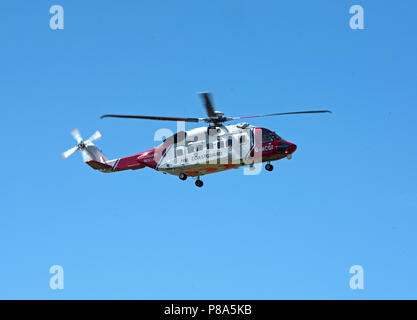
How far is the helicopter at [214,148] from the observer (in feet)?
201

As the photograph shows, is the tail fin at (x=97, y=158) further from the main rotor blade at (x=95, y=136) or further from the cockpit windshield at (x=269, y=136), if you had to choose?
the cockpit windshield at (x=269, y=136)

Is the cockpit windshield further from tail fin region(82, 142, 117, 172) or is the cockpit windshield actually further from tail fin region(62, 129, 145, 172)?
tail fin region(82, 142, 117, 172)

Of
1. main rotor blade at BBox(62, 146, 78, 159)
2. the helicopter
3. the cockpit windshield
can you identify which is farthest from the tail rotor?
the cockpit windshield

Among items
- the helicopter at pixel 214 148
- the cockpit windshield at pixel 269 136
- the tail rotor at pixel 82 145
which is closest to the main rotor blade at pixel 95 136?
the tail rotor at pixel 82 145

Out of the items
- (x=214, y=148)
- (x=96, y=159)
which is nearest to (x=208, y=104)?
(x=214, y=148)

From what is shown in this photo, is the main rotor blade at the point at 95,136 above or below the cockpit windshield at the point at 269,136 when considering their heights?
above

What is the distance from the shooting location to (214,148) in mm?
62031

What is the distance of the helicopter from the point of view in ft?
201
